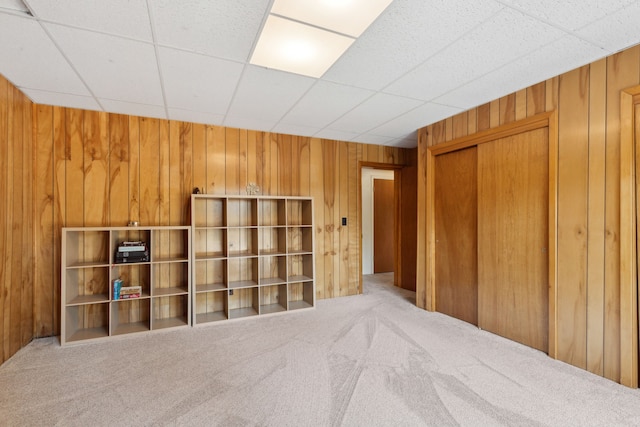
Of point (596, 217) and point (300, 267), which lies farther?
point (300, 267)

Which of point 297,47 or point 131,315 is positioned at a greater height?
point 297,47

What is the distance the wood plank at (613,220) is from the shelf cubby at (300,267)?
2753mm

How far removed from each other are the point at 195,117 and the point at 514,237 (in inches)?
140

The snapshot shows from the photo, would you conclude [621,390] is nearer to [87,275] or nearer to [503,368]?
[503,368]

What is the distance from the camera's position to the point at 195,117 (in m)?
3.24

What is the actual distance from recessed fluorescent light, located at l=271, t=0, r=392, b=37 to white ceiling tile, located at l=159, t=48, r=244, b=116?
2.37ft

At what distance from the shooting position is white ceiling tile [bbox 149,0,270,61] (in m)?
1.53

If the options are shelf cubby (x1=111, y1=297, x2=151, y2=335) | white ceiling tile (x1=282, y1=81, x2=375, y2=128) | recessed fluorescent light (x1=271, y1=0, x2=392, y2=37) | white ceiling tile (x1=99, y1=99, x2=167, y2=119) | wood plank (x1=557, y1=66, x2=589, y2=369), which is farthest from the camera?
shelf cubby (x1=111, y1=297, x2=151, y2=335)

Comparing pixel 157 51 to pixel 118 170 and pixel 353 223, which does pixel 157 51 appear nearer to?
pixel 118 170

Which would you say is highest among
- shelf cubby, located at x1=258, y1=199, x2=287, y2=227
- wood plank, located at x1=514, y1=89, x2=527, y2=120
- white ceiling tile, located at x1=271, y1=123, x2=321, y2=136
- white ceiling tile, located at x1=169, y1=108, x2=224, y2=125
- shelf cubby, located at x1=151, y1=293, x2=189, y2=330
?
white ceiling tile, located at x1=169, y1=108, x2=224, y2=125

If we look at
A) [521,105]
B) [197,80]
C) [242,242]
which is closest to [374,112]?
[521,105]

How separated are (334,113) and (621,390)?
320cm

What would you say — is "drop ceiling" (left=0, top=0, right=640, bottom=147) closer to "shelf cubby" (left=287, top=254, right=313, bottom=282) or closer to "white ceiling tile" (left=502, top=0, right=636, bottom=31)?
"white ceiling tile" (left=502, top=0, right=636, bottom=31)

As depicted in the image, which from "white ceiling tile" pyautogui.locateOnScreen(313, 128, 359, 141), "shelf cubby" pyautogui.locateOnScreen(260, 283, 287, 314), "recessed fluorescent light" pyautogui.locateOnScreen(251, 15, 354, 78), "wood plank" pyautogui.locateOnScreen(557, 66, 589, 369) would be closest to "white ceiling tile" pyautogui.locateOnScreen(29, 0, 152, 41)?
"recessed fluorescent light" pyautogui.locateOnScreen(251, 15, 354, 78)
